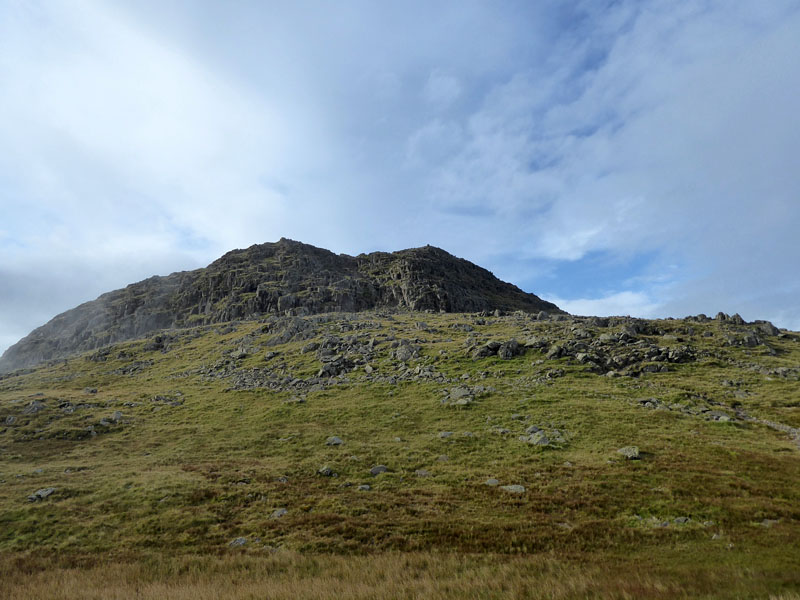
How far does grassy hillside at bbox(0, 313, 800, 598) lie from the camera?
12430 mm

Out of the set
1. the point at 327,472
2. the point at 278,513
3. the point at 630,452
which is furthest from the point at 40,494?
the point at 630,452

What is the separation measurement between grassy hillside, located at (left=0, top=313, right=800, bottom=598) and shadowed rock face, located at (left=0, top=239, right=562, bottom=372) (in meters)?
104

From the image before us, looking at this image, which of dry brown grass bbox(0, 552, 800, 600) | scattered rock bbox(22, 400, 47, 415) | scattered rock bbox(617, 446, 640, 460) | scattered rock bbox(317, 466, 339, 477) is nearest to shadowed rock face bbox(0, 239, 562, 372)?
scattered rock bbox(22, 400, 47, 415)

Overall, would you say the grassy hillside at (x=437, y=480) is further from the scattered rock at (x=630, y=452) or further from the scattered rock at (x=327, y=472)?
the scattered rock at (x=630, y=452)

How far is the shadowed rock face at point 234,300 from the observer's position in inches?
6260

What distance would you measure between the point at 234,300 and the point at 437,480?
16437 cm

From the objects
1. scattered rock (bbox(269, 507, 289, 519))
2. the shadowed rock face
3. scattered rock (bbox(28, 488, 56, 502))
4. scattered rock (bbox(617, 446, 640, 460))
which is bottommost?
scattered rock (bbox(269, 507, 289, 519))

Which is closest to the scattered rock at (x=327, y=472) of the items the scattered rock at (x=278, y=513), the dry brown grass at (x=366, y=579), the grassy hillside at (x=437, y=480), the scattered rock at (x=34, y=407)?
the grassy hillside at (x=437, y=480)

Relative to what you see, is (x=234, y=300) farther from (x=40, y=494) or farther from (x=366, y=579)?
(x=366, y=579)

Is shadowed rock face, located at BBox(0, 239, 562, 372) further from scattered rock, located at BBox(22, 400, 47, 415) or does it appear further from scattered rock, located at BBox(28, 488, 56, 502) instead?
scattered rock, located at BBox(28, 488, 56, 502)

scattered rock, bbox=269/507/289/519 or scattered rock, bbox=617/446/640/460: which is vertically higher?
scattered rock, bbox=617/446/640/460

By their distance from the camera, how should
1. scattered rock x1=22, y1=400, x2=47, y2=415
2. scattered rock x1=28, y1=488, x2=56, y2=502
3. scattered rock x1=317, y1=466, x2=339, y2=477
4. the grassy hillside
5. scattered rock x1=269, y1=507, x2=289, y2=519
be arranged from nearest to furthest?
the grassy hillside < scattered rock x1=269, y1=507, x2=289, y2=519 < scattered rock x1=28, y1=488, x2=56, y2=502 < scattered rock x1=317, y1=466, x2=339, y2=477 < scattered rock x1=22, y1=400, x2=47, y2=415

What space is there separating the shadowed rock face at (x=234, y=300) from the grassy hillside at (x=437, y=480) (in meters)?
104

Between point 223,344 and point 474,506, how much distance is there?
87705 mm
